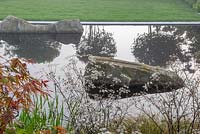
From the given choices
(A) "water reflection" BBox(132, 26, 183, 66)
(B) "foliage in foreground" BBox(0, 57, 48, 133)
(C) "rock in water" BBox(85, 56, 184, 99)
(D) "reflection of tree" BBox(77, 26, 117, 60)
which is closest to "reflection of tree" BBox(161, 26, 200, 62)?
(A) "water reflection" BBox(132, 26, 183, 66)

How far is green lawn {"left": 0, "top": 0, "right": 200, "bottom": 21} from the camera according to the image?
37.6 ft

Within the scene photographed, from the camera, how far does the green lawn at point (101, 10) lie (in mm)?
11461

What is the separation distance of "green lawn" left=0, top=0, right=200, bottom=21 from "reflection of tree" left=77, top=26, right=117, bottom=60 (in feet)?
4.14

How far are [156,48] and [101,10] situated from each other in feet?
13.0

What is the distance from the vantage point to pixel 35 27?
9734mm

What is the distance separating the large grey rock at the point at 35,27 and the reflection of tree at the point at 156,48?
1545 mm

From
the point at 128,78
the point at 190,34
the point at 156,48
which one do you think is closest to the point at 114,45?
the point at 156,48

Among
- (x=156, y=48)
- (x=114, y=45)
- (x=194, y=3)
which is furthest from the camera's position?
(x=194, y=3)

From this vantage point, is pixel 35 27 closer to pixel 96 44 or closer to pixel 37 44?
pixel 37 44

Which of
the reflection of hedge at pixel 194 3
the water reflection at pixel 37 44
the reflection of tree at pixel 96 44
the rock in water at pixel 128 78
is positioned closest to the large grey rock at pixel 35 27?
the water reflection at pixel 37 44

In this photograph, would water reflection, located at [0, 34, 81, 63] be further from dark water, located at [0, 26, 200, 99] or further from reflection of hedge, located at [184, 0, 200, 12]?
reflection of hedge, located at [184, 0, 200, 12]

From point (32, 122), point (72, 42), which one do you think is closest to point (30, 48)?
point (72, 42)

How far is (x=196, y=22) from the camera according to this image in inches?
436

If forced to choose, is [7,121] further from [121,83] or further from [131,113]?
[121,83]
